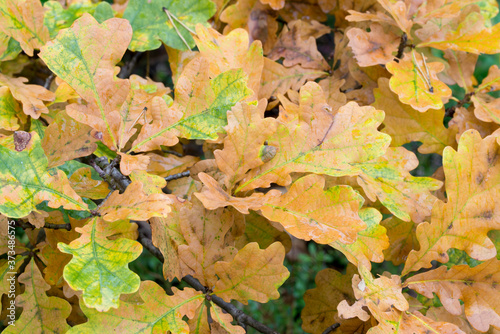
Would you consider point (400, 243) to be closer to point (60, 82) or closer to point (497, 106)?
point (497, 106)

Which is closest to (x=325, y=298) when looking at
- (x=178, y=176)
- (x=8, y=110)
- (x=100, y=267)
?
(x=178, y=176)

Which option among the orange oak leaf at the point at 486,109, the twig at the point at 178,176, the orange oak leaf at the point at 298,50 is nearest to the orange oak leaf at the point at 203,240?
the twig at the point at 178,176

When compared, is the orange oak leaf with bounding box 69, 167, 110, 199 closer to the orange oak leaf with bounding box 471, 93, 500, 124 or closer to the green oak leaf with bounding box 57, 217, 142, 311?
the green oak leaf with bounding box 57, 217, 142, 311

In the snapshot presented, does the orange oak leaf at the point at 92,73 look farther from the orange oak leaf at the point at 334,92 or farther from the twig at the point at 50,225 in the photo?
the orange oak leaf at the point at 334,92

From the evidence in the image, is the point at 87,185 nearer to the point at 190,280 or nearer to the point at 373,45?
the point at 190,280

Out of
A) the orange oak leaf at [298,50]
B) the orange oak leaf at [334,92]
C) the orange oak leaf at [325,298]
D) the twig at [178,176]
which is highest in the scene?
the orange oak leaf at [298,50]

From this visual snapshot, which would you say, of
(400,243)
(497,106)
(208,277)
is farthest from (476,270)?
(208,277)
